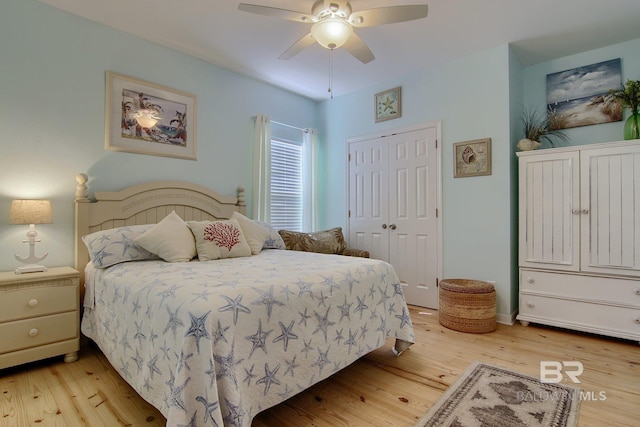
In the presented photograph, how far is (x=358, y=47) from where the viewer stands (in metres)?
2.46

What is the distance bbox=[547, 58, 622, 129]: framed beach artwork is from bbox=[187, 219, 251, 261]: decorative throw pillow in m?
3.45

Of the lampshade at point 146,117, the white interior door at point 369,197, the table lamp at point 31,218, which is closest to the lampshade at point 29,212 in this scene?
the table lamp at point 31,218

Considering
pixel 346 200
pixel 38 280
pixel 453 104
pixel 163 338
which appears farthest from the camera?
pixel 346 200

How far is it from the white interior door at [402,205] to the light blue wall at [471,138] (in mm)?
167

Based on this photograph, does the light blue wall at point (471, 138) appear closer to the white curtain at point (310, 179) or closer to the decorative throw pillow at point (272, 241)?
the white curtain at point (310, 179)

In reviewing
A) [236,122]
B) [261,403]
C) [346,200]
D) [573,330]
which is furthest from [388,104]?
[261,403]

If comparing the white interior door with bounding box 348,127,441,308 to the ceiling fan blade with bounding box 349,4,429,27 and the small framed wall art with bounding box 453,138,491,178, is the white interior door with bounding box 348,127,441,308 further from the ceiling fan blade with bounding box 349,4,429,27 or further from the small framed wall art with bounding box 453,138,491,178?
the ceiling fan blade with bounding box 349,4,429,27

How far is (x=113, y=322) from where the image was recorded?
6.36ft

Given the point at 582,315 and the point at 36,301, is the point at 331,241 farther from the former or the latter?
the point at 36,301

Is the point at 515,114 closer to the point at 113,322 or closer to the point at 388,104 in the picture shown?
the point at 388,104

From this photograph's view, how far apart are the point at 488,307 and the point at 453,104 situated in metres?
2.16

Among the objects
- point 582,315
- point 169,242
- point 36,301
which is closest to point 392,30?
point 169,242

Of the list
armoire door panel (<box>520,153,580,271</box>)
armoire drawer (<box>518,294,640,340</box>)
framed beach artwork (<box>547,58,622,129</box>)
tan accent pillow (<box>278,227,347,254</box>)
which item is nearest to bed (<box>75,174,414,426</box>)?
tan accent pillow (<box>278,227,347,254</box>)

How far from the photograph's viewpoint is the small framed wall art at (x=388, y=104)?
393cm
